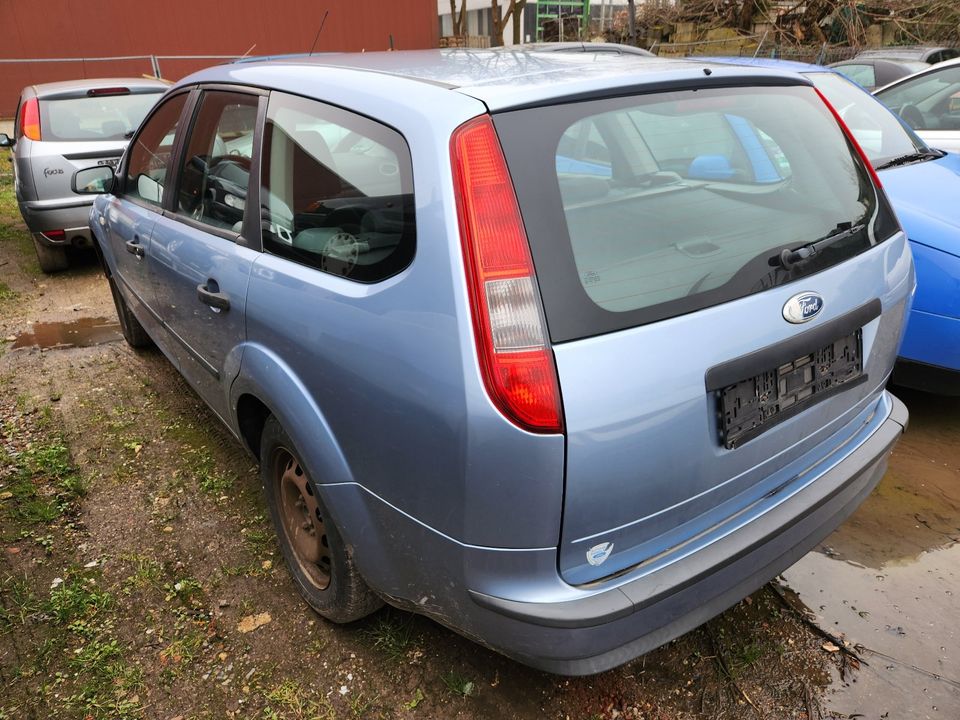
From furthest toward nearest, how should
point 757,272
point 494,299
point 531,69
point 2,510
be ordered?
point 2,510 → point 531,69 → point 757,272 → point 494,299

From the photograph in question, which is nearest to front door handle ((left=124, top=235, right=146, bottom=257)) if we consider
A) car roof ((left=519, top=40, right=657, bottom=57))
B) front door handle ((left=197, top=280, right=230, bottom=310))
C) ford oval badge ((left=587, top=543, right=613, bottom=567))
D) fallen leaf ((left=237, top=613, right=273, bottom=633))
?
front door handle ((left=197, top=280, right=230, bottom=310))

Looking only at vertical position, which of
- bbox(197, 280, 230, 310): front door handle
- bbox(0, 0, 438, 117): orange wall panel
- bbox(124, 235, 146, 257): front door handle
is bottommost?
bbox(124, 235, 146, 257): front door handle

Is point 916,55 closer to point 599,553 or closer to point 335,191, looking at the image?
point 335,191

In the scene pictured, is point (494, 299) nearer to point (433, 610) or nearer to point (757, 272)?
point (757, 272)

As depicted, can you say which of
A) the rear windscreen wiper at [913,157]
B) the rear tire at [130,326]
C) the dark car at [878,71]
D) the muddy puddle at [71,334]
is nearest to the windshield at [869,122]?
the rear windscreen wiper at [913,157]

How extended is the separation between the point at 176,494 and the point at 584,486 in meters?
2.31

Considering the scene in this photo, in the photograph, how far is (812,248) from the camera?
1.92m

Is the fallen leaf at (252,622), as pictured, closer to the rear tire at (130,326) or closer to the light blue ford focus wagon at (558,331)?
the light blue ford focus wagon at (558,331)

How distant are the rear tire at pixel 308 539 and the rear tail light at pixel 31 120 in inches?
207

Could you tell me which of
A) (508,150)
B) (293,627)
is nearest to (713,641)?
(293,627)

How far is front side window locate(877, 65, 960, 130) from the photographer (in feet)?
18.5

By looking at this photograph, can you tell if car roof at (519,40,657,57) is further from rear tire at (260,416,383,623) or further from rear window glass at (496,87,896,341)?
rear tire at (260,416,383,623)

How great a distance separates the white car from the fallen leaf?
5.76 m

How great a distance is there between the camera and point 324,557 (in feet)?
7.63
